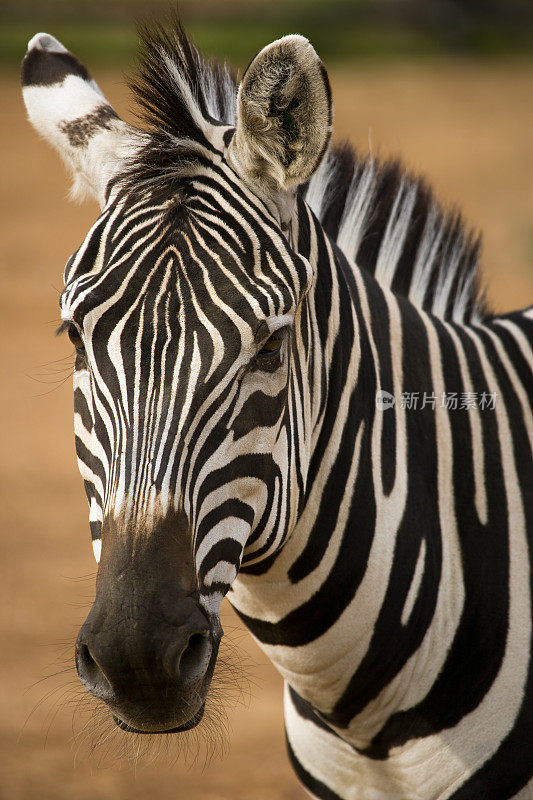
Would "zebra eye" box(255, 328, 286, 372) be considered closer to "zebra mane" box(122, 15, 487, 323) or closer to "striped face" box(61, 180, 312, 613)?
"striped face" box(61, 180, 312, 613)

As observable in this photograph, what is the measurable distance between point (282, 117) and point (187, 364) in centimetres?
84

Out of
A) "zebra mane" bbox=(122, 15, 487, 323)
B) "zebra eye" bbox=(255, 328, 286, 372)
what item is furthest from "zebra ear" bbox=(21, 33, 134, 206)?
"zebra eye" bbox=(255, 328, 286, 372)

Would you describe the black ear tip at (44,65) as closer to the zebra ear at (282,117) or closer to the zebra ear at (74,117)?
the zebra ear at (74,117)

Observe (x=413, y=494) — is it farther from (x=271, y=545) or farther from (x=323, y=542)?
(x=271, y=545)

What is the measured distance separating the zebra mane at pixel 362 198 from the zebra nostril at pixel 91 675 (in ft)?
4.63

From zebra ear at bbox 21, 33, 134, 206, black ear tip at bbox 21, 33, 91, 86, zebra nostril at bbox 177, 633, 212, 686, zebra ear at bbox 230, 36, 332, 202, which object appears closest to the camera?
zebra nostril at bbox 177, 633, 212, 686

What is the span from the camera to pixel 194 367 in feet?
7.33

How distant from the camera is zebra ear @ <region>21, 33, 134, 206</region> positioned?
277 cm

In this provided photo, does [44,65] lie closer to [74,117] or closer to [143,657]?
[74,117]

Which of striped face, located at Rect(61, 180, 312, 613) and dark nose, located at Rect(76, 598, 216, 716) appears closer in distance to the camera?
dark nose, located at Rect(76, 598, 216, 716)

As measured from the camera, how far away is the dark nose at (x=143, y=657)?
203 centimetres

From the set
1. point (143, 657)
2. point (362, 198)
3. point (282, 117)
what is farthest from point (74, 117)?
point (143, 657)

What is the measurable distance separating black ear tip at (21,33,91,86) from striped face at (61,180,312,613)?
93 centimetres

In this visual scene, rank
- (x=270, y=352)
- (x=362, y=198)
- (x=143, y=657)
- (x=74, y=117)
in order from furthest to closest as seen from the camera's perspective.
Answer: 1. (x=362, y=198)
2. (x=74, y=117)
3. (x=270, y=352)
4. (x=143, y=657)
